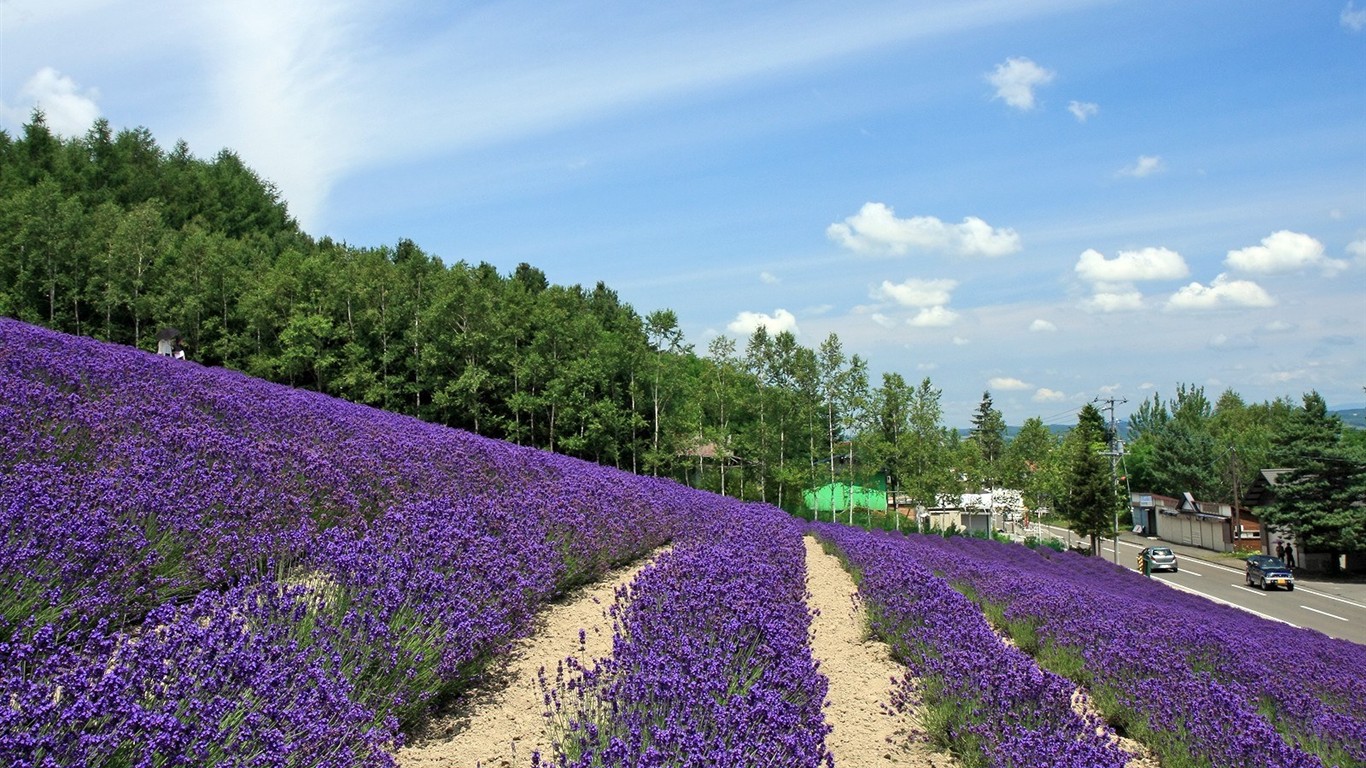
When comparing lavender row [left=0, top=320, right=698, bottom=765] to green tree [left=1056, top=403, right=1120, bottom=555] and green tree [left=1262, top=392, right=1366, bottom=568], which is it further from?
green tree [left=1262, top=392, right=1366, bottom=568]

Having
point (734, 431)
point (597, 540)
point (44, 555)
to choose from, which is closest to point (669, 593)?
point (597, 540)

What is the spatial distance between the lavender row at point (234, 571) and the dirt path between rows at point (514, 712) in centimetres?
15

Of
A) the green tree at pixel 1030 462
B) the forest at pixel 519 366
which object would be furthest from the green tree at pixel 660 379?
the green tree at pixel 1030 462

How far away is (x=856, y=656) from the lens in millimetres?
6652

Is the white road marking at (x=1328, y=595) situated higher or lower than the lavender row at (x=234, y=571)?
lower

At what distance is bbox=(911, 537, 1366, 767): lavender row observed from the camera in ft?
15.5

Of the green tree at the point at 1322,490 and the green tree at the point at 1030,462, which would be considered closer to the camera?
the green tree at the point at 1322,490

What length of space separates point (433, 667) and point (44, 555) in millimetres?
1668

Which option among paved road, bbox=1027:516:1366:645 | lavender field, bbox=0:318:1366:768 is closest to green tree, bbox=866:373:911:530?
paved road, bbox=1027:516:1366:645

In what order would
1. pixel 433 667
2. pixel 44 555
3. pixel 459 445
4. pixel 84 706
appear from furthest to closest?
pixel 459 445 → pixel 433 667 → pixel 44 555 → pixel 84 706

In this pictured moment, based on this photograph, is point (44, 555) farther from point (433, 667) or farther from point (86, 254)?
point (86, 254)

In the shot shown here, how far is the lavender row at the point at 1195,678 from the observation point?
4.71 metres

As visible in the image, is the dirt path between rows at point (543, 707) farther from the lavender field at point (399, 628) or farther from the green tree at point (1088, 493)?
the green tree at point (1088, 493)

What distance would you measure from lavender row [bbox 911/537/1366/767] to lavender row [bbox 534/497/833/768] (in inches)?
85.5
